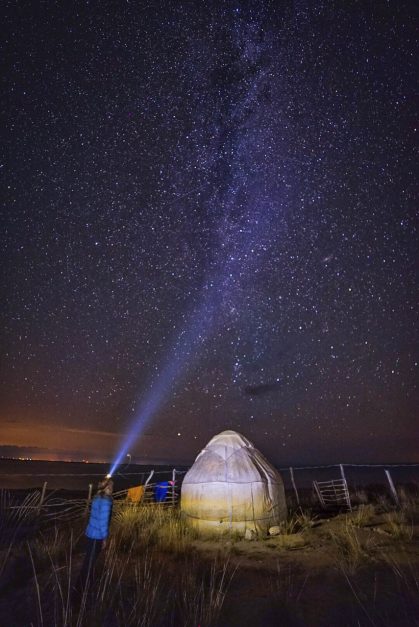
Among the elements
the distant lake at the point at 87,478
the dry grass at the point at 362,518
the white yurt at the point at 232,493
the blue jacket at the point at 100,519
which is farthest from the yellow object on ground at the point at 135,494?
the blue jacket at the point at 100,519

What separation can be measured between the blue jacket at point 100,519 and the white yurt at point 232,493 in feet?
15.1

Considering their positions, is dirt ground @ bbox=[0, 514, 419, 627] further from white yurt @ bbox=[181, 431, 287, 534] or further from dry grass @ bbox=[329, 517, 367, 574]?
white yurt @ bbox=[181, 431, 287, 534]

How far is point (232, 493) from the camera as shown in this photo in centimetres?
1020

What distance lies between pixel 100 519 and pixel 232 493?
15.8ft

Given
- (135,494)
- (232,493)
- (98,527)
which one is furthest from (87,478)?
(98,527)

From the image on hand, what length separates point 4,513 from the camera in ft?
44.4

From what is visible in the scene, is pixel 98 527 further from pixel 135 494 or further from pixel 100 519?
pixel 135 494

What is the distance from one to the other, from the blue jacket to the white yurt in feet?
15.1

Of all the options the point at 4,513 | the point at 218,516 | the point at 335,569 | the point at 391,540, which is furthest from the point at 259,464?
the point at 4,513

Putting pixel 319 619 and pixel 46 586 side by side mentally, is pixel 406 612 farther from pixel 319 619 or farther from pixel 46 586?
pixel 46 586

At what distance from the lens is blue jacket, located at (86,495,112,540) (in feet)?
20.3

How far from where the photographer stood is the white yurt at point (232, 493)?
32.8ft

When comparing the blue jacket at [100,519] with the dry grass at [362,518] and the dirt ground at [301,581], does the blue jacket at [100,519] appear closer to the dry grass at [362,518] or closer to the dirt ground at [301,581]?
the dirt ground at [301,581]

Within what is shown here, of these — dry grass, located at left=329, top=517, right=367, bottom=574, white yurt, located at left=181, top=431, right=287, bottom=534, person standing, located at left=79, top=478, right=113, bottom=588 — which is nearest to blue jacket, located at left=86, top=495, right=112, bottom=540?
person standing, located at left=79, top=478, right=113, bottom=588
